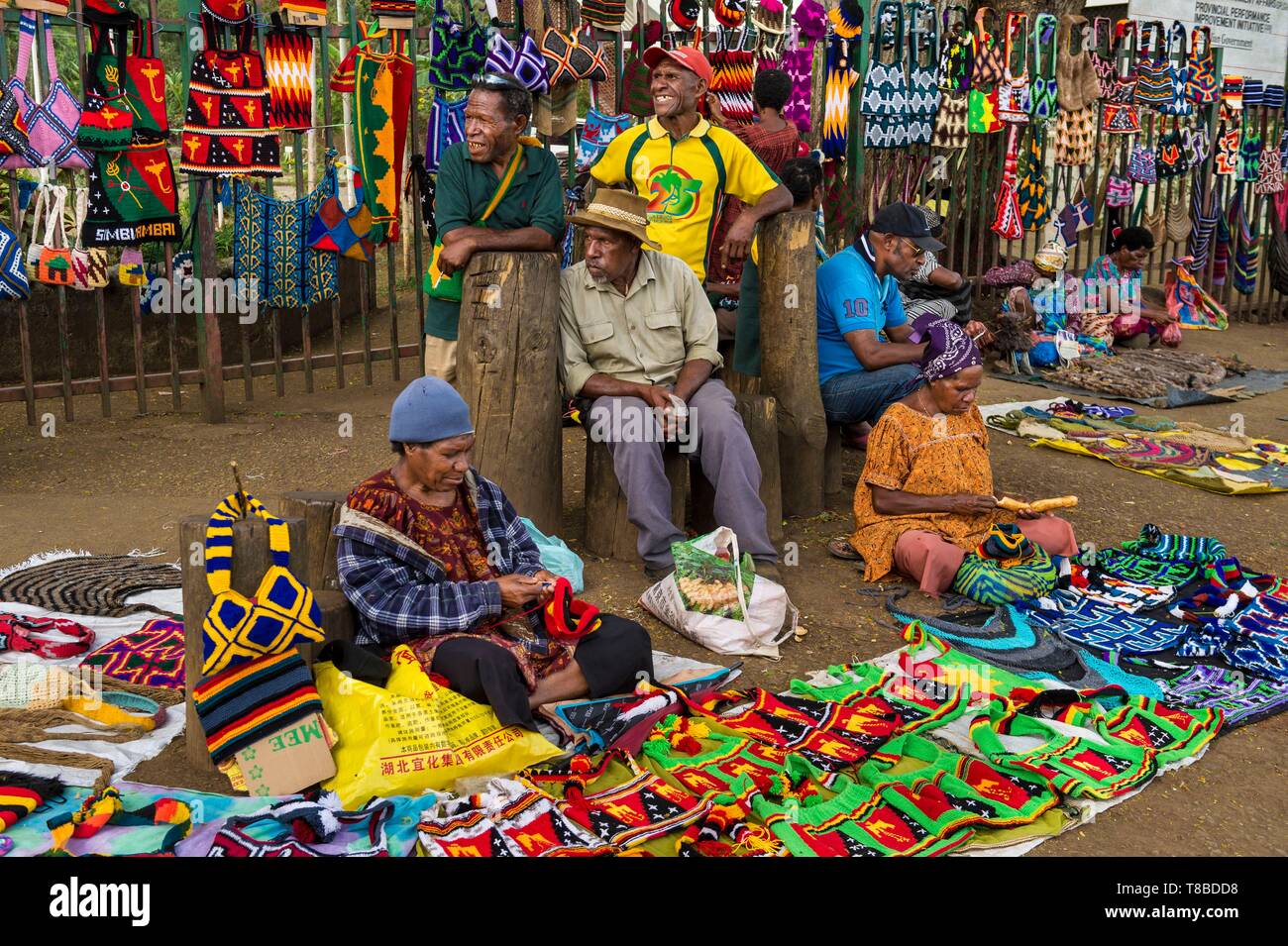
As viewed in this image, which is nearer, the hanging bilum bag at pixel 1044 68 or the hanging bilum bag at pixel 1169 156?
the hanging bilum bag at pixel 1044 68

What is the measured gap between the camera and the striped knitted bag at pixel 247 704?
10.4 ft

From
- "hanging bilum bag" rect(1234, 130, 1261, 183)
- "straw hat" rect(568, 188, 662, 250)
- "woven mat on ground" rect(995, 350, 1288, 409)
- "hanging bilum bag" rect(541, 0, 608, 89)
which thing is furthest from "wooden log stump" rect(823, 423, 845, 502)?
"hanging bilum bag" rect(1234, 130, 1261, 183)


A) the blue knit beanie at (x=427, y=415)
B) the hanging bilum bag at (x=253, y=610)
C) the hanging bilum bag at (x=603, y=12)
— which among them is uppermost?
the hanging bilum bag at (x=603, y=12)

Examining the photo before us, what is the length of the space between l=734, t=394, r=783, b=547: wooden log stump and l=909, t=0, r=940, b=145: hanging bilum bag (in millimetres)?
4396

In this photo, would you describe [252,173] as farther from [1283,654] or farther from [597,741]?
[1283,654]

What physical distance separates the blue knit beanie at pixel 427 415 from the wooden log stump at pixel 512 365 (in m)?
1.29

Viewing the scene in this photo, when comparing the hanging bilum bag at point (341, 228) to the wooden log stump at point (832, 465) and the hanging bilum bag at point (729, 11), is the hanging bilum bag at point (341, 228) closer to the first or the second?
the hanging bilum bag at point (729, 11)

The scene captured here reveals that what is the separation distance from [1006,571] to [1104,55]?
7.07 metres

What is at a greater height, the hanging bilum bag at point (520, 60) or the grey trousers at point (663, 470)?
the hanging bilum bag at point (520, 60)

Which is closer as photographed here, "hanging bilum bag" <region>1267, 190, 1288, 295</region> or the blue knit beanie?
the blue knit beanie

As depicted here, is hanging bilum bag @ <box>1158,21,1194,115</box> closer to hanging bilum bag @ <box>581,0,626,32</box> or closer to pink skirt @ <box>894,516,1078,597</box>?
hanging bilum bag @ <box>581,0,626,32</box>

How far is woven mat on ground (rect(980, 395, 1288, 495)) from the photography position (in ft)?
21.4

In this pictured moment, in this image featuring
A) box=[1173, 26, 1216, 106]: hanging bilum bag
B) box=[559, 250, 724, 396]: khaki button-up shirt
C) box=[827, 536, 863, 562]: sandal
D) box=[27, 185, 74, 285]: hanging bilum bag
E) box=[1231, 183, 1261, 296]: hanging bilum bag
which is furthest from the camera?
box=[1231, 183, 1261, 296]: hanging bilum bag

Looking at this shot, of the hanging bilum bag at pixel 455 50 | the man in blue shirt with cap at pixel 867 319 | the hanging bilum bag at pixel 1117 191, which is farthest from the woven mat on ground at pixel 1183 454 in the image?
the hanging bilum bag at pixel 1117 191
